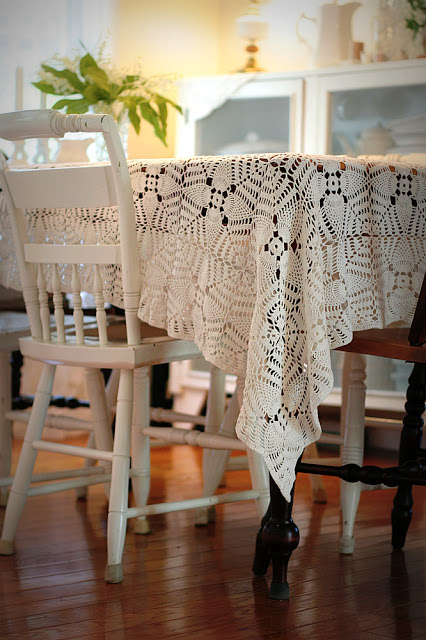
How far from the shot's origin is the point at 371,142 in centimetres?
309

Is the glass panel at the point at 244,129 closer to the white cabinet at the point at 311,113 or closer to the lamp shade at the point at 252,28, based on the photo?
the white cabinet at the point at 311,113

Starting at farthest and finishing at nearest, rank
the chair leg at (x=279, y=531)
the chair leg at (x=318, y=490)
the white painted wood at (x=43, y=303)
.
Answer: the chair leg at (x=318, y=490) < the white painted wood at (x=43, y=303) < the chair leg at (x=279, y=531)

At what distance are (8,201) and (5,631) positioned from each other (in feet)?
2.78

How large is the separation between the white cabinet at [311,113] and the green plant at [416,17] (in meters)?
0.19

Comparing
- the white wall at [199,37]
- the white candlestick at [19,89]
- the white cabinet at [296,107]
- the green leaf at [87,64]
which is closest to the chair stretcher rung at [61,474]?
the green leaf at [87,64]

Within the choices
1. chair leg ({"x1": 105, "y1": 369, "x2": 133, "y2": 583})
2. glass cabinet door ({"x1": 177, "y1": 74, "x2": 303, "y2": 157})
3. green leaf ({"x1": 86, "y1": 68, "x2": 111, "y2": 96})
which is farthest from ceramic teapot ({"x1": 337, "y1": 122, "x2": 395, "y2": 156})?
chair leg ({"x1": 105, "y1": 369, "x2": 133, "y2": 583})

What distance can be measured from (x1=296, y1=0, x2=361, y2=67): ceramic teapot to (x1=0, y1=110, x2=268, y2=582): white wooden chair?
1712 millimetres

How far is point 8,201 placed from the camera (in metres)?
1.82

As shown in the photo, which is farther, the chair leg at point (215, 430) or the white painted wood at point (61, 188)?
the chair leg at point (215, 430)

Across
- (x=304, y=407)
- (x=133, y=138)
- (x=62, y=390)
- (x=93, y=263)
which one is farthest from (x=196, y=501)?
(x=133, y=138)

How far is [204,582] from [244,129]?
Result: 2073mm

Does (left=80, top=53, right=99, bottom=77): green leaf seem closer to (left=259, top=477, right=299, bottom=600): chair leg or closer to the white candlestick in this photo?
the white candlestick

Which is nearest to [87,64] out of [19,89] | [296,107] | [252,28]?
[19,89]

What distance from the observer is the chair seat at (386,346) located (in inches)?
60.9
